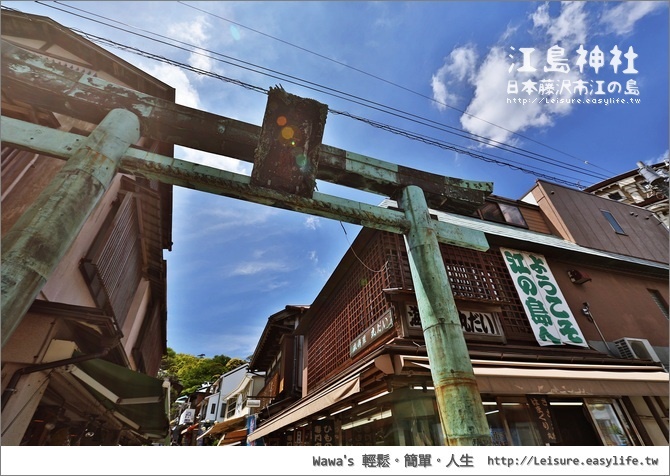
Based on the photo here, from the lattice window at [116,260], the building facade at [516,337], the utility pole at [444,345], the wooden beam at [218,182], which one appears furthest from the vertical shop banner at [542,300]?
the lattice window at [116,260]

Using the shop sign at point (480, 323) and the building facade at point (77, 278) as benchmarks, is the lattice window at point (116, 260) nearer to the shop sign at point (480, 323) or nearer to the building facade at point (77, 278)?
the building facade at point (77, 278)

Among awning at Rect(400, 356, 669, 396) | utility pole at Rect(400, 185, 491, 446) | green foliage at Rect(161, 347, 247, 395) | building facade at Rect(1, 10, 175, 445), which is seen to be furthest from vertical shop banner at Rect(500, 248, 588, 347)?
green foliage at Rect(161, 347, 247, 395)

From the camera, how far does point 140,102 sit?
381cm

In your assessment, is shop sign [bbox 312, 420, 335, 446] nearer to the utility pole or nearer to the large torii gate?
the utility pole

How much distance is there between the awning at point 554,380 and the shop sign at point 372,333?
69.2 inches

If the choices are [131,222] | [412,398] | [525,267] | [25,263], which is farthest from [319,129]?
[525,267]

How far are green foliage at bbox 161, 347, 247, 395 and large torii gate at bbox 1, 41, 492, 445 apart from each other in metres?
46.9

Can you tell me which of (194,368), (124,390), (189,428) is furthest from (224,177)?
(194,368)

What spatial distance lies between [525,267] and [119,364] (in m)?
12.0

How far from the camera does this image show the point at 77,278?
6.52 metres

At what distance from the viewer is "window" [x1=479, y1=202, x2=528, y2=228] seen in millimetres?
12656

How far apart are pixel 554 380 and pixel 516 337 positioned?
2631 mm

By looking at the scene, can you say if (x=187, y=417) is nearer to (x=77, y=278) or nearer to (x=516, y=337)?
(x=77, y=278)

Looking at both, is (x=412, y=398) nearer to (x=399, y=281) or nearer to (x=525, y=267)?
(x=399, y=281)
